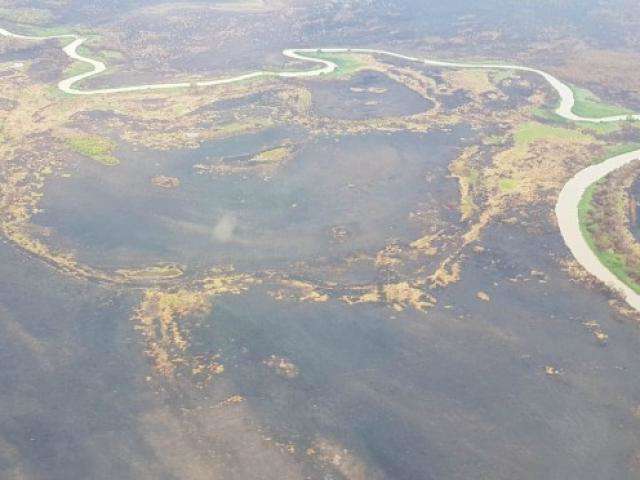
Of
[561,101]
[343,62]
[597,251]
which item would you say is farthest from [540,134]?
[343,62]

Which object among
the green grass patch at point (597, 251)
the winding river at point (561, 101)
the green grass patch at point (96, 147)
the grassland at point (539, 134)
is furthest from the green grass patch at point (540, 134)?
the green grass patch at point (96, 147)

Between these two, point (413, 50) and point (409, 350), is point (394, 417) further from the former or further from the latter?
point (413, 50)

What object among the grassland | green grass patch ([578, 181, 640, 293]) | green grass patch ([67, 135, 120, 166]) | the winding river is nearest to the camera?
green grass patch ([578, 181, 640, 293])

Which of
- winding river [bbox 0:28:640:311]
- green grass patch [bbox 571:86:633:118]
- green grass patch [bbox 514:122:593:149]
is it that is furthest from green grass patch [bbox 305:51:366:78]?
green grass patch [bbox 571:86:633:118]

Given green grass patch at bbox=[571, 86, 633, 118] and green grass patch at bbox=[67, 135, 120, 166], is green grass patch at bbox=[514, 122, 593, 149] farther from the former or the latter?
green grass patch at bbox=[67, 135, 120, 166]

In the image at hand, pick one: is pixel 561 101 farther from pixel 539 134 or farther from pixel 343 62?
pixel 343 62

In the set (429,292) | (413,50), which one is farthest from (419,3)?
(429,292)

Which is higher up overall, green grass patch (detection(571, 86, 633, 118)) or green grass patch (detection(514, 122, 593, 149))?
green grass patch (detection(571, 86, 633, 118))
